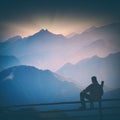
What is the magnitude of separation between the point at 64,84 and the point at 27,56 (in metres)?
1.81

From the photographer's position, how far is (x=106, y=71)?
13336 mm

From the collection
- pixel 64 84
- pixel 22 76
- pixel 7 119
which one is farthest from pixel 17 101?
pixel 7 119

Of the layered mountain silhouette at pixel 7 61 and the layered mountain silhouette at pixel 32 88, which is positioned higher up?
the layered mountain silhouette at pixel 7 61

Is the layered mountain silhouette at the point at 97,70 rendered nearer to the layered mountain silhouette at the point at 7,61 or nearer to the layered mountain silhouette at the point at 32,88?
the layered mountain silhouette at the point at 32,88

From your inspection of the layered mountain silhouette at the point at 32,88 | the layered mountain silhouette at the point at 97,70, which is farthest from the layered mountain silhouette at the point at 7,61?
the layered mountain silhouette at the point at 97,70

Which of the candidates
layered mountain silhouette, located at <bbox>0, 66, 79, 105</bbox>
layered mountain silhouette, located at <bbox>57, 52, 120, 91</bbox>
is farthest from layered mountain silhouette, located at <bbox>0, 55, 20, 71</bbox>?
layered mountain silhouette, located at <bbox>57, 52, 120, 91</bbox>

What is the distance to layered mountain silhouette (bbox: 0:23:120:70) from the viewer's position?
13367 millimetres

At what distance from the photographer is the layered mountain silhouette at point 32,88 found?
43.6 feet

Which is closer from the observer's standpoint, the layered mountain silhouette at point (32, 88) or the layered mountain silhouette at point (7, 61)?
the layered mountain silhouette at point (7, 61)

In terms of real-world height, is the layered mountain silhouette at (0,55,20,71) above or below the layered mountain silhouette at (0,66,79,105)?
above

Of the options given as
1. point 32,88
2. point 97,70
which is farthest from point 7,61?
point 97,70

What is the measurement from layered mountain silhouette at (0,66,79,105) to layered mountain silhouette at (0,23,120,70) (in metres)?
0.42

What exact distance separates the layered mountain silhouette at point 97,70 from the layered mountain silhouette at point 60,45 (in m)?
0.24

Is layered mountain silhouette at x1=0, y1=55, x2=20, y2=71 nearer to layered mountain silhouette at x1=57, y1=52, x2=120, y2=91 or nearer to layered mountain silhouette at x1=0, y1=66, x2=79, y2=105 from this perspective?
layered mountain silhouette at x1=0, y1=66, x2=79, y2=105
